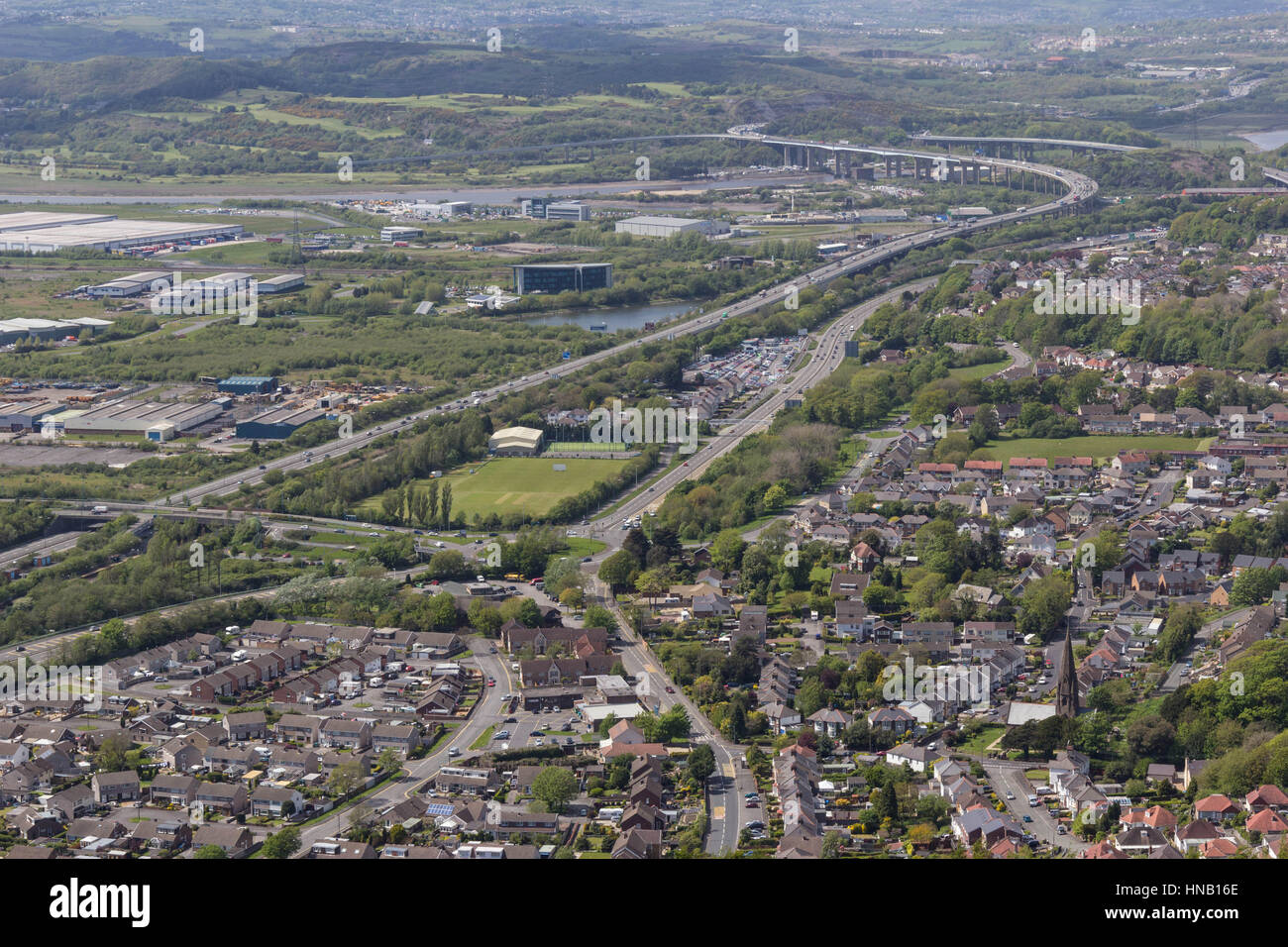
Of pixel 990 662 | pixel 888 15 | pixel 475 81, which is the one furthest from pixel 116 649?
pixel 888 15

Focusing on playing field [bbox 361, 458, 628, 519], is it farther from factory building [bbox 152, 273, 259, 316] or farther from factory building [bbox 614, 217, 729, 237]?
factory building [bbox 614, 217, 729, 237]

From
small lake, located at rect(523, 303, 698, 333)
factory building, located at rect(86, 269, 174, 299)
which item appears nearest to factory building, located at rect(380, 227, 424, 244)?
factory building, located at rect(86, 269, 174, 299)

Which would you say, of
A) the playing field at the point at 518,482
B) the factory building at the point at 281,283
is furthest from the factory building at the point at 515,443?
the factory building at the point at 281,283

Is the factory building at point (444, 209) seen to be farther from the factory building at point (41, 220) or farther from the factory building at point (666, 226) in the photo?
the factory building at point (41, 220)

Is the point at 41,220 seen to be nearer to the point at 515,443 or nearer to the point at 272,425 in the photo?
the point at 272,425

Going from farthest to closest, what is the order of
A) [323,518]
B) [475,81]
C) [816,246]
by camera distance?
[475,81] → [816,246] → [323,518]

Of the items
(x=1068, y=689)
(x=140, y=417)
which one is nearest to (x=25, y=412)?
(x=140, y=417)
